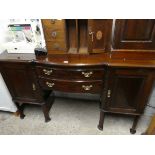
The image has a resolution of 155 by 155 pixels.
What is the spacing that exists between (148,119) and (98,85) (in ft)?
2.95

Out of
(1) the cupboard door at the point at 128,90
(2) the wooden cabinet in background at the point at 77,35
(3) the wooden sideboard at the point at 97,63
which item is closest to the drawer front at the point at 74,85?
(3) the wooden sideboard at the point at 97,63

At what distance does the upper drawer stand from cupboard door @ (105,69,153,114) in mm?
117

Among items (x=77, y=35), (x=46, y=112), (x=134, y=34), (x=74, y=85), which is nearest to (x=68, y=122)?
(x=46, y=112)

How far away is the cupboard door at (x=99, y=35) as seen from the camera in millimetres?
1189

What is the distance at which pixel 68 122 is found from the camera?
175 centimetres

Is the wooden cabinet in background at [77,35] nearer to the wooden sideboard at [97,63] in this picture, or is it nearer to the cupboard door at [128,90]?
the wooden sideboard at [97,63]

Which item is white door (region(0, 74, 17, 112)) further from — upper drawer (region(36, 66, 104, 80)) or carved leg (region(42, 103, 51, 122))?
upper drawer (region(36, 66, 104, 80))

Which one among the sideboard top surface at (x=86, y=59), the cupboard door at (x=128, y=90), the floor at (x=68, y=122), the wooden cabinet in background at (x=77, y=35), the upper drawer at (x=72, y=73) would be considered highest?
the wooden cabinet in background at (x=77, y=35)

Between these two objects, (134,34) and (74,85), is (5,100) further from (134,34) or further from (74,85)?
(134,34)

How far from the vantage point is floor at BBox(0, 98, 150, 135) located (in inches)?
64.6

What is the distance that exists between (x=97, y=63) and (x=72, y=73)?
0.24m
